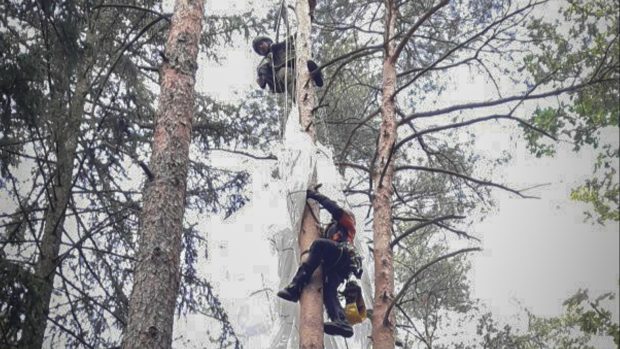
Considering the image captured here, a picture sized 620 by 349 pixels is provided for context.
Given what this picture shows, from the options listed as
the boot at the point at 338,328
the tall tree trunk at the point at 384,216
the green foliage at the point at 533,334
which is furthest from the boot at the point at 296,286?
the green foliage at the point at 533,334

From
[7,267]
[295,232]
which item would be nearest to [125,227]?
[7,267]

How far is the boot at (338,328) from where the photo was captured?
491 cm

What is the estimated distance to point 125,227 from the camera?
8602 mm

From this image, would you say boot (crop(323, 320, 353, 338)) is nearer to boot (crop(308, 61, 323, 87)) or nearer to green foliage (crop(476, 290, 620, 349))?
boot (crop(308, 61, 323, 87))

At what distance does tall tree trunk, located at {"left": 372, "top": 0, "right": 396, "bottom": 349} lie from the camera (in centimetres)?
580

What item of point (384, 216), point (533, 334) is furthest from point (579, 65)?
point (533, 334)

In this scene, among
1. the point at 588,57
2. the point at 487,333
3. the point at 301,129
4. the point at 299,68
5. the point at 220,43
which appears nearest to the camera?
the point at 301,129

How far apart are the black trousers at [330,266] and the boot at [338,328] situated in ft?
0.24

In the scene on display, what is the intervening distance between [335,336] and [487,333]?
14.7m

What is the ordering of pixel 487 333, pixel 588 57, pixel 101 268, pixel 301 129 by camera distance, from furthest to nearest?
pixel 487 333 → pixel 101 268 → pixel 588 57 → pixel 301 129

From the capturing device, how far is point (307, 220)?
16.8 ft

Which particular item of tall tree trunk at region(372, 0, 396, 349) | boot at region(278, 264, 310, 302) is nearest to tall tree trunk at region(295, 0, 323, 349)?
boot at region(278, 264, 310, 302)

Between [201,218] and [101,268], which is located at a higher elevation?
[201,218]

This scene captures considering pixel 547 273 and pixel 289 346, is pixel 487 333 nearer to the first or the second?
pixel 289 346
